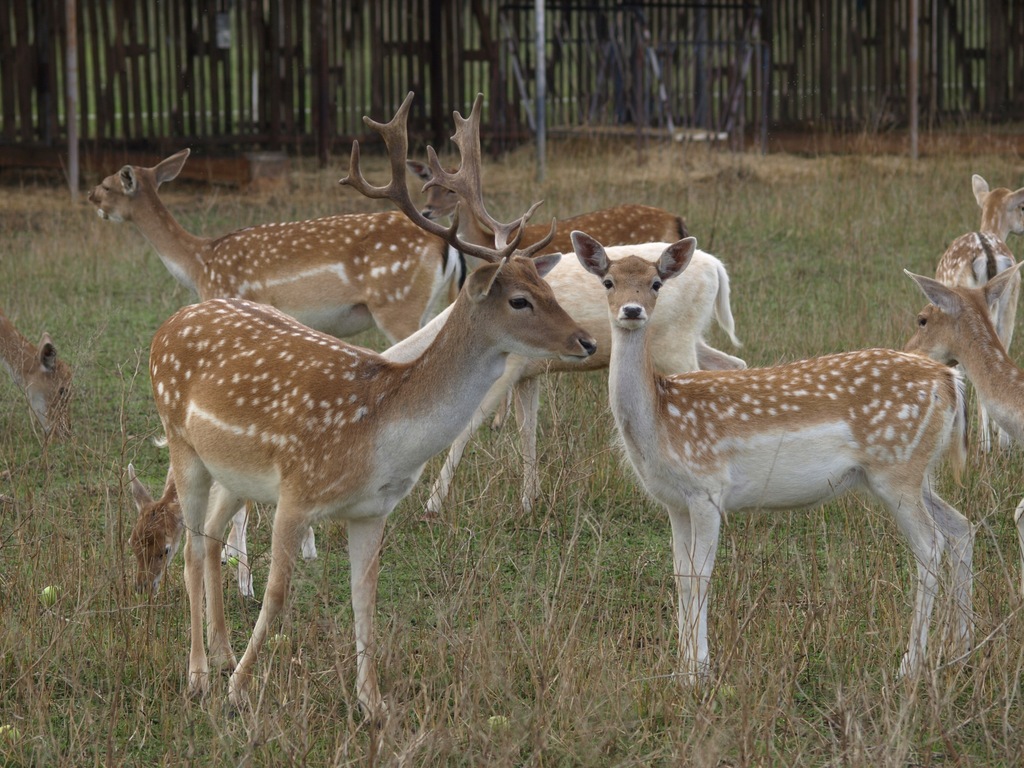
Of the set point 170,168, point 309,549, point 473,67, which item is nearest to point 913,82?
point 473,67

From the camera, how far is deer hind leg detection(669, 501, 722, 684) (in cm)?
380

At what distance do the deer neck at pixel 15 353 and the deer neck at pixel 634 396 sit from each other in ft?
11.8

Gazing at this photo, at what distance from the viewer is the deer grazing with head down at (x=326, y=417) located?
3785mm

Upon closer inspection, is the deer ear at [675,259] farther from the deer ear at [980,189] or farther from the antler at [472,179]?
the deer ear at [980,189]

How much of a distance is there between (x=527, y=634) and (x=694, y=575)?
60 centimetres

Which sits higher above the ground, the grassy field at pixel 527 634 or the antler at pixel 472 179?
the antler at pixel 472 179

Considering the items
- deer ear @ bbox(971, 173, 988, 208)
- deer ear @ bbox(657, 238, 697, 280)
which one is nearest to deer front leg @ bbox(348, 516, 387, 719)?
deer ear @ bbox(657, 238, 697, 280)

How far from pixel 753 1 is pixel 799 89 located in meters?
1.18

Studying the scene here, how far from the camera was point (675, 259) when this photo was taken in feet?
14.8

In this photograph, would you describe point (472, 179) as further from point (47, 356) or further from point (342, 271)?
point (47, 356)

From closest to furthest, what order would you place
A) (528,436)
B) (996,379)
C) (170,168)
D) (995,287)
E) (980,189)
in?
(996,379) < (995,287) < (528,436) < (980,189) < (170,168)

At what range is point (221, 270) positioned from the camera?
6977mm

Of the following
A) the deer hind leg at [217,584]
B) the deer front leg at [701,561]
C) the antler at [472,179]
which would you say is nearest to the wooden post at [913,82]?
the antler at [472,179]

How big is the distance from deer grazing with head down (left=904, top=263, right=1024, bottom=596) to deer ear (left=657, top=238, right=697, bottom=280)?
28.0 inches
